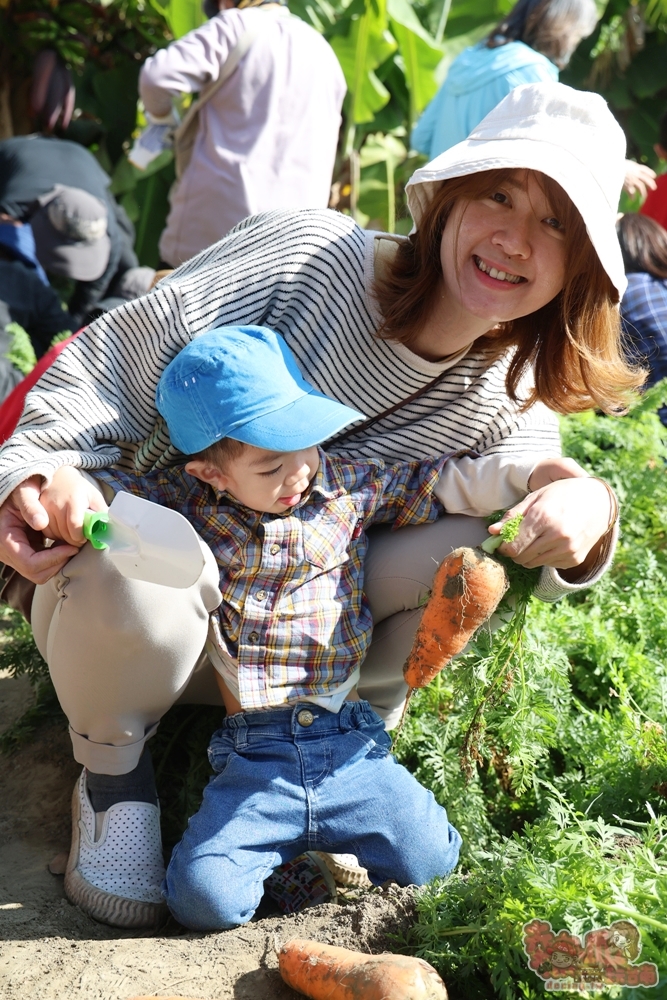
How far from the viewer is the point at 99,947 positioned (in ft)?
6.06

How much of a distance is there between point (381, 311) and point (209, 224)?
2.15m

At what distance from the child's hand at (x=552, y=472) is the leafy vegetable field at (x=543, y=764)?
0.21 meters

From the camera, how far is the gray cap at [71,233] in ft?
15.5

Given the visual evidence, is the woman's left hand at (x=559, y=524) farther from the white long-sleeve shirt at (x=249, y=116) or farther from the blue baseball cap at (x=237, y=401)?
the white long-sleeve shirt at (x=249, y=116)

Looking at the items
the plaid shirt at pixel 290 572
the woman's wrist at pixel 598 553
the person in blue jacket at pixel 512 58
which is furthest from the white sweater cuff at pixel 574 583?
the person in blue jacket at pixel 512 58

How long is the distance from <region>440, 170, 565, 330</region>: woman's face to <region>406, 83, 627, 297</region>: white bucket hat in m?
0.07

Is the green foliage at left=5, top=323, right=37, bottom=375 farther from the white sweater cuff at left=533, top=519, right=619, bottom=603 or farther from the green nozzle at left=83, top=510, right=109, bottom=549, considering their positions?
the white sweater cuff at left=533, top=519, right=619, bottom=603

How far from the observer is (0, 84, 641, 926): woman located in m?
1.92

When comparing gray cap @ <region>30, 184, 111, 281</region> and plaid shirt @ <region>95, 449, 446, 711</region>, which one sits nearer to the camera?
plaid shirt @ <region>95, 449, 446, 711</region>

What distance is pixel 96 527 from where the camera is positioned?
1.86 meters

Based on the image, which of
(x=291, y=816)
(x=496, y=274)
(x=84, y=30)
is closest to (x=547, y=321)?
(x=496, y=274)

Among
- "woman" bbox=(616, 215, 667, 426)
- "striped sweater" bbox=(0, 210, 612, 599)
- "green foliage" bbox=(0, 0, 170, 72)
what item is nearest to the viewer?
"striped sweater" bbox=(0, 210, 612, 599)

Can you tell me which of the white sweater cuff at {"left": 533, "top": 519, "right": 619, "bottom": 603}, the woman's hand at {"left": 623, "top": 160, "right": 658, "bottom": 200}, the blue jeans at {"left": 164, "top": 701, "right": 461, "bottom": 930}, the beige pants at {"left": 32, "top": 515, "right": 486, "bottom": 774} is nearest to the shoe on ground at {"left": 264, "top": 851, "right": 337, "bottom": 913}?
the blue jeans at {"left": 164, "top": 701, "right": 461, "bottom": 930}

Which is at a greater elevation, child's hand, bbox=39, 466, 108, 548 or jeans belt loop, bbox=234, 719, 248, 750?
child's hand, bbox=39, 466, 108, 548
